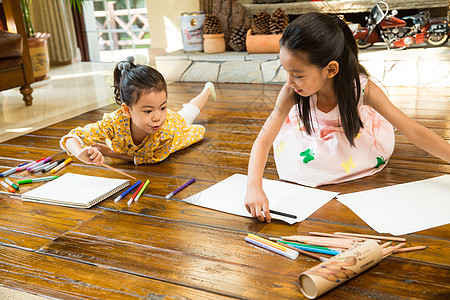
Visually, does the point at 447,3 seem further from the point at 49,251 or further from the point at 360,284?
the point at 49,251

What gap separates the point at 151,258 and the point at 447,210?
0.89 meters

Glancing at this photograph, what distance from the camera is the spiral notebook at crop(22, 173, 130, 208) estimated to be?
164 cm

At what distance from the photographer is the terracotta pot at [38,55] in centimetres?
407

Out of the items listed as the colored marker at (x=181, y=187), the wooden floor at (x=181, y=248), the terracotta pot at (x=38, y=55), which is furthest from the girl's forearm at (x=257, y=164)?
the terracotta pot at (x=38, y=55)

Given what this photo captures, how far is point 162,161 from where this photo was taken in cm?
207

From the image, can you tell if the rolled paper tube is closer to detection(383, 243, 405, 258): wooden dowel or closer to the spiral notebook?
detection(383, 243, 405, 258): wooden dowel

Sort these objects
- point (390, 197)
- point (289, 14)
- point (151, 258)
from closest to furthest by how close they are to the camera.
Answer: point (151, 258), point (390, 197), point (289, 14)

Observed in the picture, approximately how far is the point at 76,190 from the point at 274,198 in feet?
2.47

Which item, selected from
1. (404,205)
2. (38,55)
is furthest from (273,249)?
(38,55)

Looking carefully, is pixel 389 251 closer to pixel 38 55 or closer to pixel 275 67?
pixel 275 67

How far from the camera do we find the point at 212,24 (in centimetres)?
394

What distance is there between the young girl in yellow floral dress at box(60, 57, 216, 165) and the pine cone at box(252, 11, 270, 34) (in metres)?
1.75

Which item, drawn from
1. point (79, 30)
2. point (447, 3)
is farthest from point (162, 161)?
point (79, 30)

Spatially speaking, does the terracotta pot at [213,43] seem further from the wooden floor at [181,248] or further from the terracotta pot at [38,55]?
the wooden floor at [181,248]
